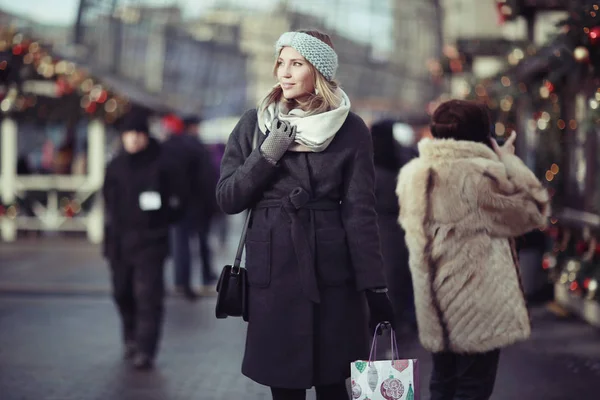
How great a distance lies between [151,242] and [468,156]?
334 cm

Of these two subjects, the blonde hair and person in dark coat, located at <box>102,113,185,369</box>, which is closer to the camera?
the blonde hair

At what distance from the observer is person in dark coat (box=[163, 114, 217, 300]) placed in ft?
39.5

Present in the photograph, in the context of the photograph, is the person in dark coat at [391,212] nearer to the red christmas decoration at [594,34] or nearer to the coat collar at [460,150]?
the red christmas decoration at [594,34]

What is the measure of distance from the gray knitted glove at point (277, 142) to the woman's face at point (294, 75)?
16 cm

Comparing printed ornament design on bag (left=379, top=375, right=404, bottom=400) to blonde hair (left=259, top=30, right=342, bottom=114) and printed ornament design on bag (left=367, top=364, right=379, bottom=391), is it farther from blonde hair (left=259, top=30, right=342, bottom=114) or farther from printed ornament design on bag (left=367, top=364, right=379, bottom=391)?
blonde hair (left=259, top=30, right=342, bottom=114)

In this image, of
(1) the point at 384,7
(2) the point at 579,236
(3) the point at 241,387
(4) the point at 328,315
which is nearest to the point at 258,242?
(4) the point at 328,315

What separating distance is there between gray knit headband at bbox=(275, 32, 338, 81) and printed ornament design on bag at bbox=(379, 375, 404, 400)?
1.14 m

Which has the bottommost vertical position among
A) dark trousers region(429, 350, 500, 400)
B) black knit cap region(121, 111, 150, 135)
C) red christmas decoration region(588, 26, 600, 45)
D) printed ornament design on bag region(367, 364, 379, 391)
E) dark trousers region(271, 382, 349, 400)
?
dark trousers region(429, 350, 500, 400)

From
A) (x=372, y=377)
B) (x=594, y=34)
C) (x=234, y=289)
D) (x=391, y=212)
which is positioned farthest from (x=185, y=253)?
(x=372, y=377)

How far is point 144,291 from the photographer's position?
7.81m

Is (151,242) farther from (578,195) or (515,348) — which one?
(578,195)

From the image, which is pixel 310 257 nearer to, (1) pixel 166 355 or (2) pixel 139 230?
(2) pixel 139 230

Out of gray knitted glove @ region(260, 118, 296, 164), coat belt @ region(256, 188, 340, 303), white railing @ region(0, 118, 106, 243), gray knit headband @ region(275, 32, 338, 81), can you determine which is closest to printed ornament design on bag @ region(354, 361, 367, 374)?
coat belt @ region(256, 188, 340, 303)

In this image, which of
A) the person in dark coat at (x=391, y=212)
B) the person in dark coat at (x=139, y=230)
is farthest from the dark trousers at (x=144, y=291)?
the person in dark coat at (x=391, y=212)
